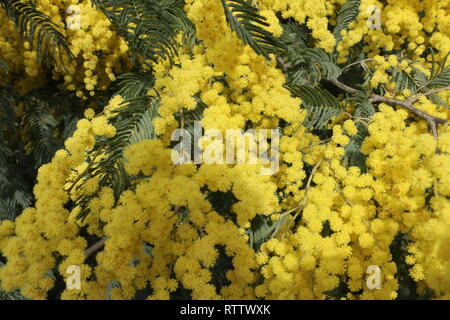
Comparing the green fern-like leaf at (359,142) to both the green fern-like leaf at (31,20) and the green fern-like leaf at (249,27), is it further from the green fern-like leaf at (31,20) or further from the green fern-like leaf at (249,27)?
the green fern-like leaf at (31,20)

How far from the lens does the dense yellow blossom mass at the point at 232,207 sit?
3.41ft

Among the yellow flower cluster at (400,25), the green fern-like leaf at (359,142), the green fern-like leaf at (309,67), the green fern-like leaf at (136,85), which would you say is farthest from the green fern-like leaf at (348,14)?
the green fern-like leaf at (136,85)

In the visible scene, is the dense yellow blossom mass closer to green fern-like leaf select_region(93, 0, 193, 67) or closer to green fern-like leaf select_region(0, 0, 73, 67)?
green fern-like leaf select_region(93, 0, 193, 67)

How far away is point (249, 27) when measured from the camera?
109 centimetres

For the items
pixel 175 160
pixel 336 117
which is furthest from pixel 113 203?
pixel 336 117

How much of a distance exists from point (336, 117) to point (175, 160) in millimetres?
831

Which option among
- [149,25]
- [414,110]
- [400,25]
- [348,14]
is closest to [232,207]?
[149,25]

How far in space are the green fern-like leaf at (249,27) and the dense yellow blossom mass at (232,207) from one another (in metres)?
0.14

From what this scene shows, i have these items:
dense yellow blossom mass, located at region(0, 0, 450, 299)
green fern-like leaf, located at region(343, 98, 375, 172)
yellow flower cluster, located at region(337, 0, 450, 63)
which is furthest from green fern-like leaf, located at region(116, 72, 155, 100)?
yellow flower cluster, located at region(337, 0, 450, 63)

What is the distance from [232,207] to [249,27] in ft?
1.94

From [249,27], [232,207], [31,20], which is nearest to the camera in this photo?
[249,27]

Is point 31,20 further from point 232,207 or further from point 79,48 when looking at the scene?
point 232,207

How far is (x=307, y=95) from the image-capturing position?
4.72ft

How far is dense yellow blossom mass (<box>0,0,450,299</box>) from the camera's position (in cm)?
104
